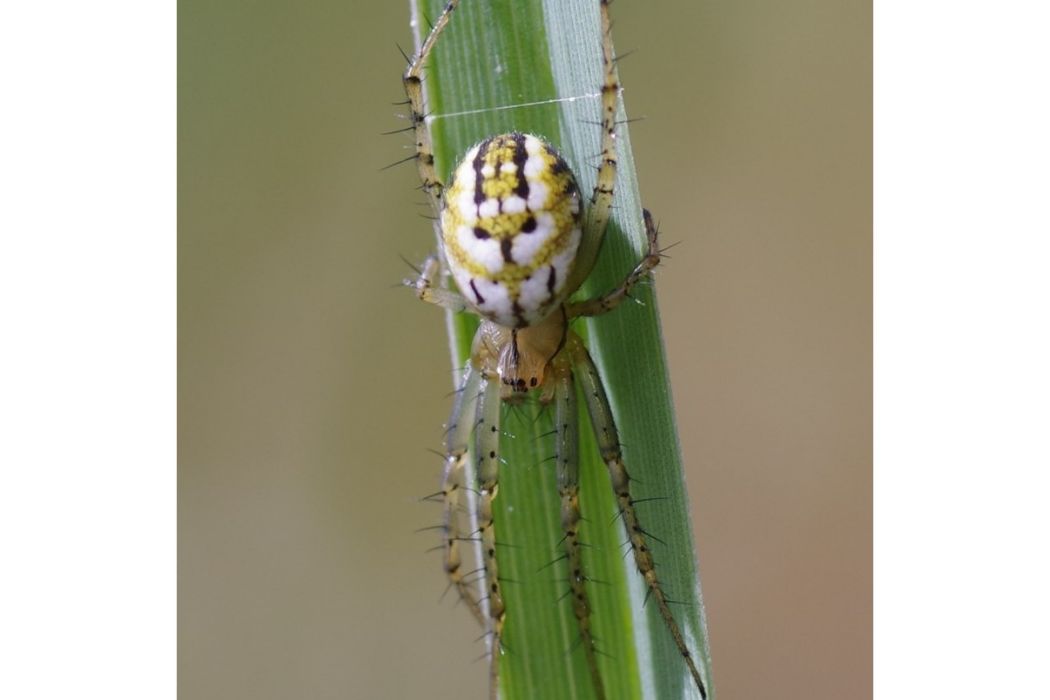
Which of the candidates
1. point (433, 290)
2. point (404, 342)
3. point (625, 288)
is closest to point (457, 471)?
point (433, 290)

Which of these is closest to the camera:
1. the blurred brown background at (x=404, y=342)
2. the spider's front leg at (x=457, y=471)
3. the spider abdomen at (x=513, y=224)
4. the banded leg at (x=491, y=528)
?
the spider abdomen at (x=513, y=224)

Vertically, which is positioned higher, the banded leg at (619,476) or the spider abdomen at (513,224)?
the spider abdomen at (513,224)

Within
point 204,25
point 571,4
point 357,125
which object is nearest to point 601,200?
point 571,4

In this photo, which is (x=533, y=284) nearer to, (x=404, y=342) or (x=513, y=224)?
(x=513, y=224)

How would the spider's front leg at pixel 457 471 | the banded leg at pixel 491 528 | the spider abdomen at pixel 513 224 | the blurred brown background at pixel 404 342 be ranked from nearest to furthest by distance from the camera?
the spider abdomen at pixel 513 224
the banded leg at pixel 491 528
the spider's front leg at pixel 457 471
the blurred brown background at pixel 404 342

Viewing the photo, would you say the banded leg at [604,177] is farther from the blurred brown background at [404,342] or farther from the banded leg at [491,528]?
the blurred brown background at [404,342]

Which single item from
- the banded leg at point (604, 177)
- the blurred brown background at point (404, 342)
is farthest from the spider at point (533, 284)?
the blurred brown background at point (404, 342)

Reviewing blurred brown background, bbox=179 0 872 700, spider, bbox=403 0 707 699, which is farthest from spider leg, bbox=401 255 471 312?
blurred brown background, bbox=179 0 872 700

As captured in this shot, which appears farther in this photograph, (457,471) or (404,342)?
(404,342)
